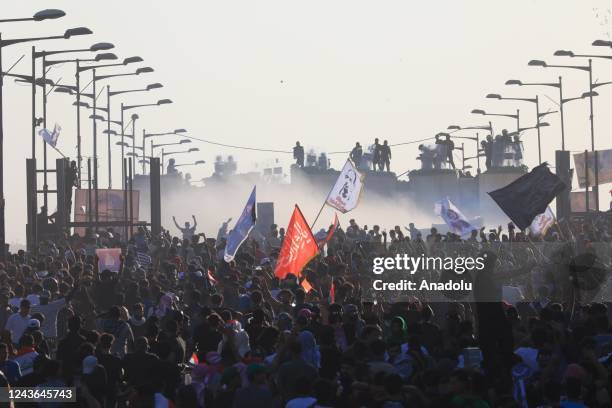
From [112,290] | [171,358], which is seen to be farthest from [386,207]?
[171,358]

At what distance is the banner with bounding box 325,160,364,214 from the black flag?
22.4ft

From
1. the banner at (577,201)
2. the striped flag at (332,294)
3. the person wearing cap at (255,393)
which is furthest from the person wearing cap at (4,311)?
the banner at (577,201)

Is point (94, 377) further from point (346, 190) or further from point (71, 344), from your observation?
point (346, 190)

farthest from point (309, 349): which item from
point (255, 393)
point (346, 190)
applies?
point (346, 190)

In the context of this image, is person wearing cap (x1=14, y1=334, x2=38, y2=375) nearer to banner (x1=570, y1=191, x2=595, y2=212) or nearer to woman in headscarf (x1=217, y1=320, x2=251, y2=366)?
woman in headscarf (x1=217, y1=320, x2=251, y2=366)

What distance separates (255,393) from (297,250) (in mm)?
11083

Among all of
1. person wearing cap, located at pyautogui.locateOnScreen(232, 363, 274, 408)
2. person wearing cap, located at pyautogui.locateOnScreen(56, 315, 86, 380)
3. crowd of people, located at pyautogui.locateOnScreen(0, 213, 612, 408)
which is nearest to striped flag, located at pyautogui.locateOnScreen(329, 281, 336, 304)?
crowd of people, located at pyautogui.locateOnScreen(0, 213, 612, 408)

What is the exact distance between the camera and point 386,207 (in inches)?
3585

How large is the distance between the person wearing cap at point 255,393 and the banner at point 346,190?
20.1m

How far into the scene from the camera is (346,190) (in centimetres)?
3422

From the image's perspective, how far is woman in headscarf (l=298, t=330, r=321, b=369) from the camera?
1524 centimetres

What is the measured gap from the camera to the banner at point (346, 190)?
34031mm

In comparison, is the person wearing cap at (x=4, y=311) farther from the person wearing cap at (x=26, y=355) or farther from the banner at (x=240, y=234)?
the banner at (x=240, y=234)

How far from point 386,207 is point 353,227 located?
1953 inches
